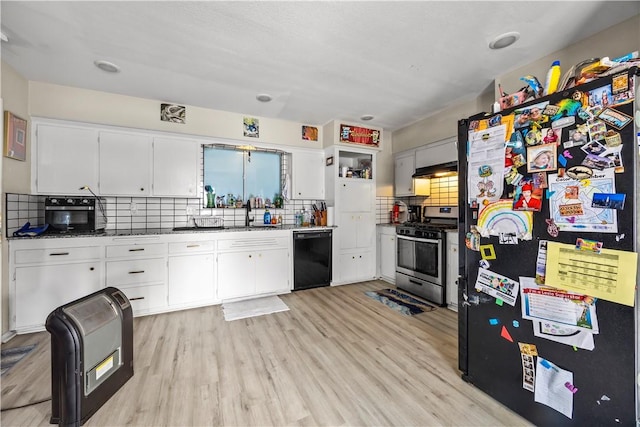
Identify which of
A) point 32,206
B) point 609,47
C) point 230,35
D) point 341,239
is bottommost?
point 341,239

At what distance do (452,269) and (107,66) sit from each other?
432 centimetres

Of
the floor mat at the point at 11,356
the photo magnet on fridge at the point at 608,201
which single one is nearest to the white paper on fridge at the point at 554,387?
the photo magnet on fridge at the point at 608,201

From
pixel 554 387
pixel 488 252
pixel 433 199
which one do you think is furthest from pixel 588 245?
pixel 433 199

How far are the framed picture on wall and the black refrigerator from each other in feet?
13.3

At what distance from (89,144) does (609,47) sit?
16.6 feet

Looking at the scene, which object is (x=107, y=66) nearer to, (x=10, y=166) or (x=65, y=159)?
(x=65, y=159)

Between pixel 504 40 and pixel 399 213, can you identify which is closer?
pixel 504 40

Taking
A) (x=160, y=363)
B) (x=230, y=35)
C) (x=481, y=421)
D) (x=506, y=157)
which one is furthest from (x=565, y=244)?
(x=160, y=363)

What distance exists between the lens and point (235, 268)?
3.36 metres

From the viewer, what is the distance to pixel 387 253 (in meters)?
4.25

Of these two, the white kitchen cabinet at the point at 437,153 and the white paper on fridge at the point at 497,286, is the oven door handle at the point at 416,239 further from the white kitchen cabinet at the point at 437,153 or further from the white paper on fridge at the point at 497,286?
the white paper on fridge at the point at 497,286

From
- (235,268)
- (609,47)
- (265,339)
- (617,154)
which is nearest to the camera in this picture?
(617,154)

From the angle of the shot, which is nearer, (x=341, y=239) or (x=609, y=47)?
(x=609, y=47)

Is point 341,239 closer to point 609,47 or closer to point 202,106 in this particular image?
point 202,106
